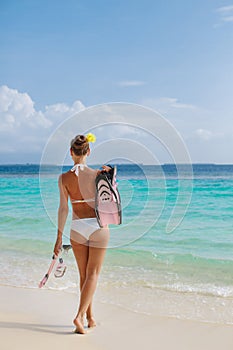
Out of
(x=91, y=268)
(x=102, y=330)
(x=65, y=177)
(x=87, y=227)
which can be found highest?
(x=65, y=177)

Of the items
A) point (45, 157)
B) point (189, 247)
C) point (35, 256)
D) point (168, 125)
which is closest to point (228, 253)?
point (189, 247)

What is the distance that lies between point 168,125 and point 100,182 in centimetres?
103

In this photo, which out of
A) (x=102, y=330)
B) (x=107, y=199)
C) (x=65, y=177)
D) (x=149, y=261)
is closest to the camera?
(x=107, y=199)

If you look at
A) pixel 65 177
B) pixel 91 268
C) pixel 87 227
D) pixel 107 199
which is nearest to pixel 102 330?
pixel 91 268

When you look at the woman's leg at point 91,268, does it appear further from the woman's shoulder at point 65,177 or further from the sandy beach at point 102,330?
the woman's shoulder at point 65,177

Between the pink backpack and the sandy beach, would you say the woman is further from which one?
the sandy beach

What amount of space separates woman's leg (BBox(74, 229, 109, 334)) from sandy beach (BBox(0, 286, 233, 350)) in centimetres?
16

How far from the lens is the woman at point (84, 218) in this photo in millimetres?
3002

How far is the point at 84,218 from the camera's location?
3037 millimetres

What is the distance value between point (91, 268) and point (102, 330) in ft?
1.66

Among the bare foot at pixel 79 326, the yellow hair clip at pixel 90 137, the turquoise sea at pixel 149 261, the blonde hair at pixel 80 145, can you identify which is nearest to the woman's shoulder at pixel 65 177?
the blonde hair at pixel 80 145

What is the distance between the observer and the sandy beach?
2.93m

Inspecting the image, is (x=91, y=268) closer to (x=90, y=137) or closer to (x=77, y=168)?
(x=77, y=168)

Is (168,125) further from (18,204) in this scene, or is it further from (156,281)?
(18,204)
